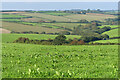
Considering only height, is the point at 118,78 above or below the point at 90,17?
below

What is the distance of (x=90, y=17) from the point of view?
14300cm

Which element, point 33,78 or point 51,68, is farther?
point 51,68

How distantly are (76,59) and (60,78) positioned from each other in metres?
5.06

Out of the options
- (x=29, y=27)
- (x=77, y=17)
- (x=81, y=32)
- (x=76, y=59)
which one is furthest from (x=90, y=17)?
(x=76, y=59)

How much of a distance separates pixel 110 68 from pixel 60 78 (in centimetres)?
341

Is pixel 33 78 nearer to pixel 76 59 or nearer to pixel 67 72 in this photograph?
pixel 67 72

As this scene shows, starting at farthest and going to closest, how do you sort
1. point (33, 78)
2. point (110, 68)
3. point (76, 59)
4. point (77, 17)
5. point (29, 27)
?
point (77, 17), point (29, 27), point (76, 59), point (110, 68), point (33, 78)

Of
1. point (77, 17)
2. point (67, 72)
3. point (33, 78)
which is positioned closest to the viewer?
point (33, 78)

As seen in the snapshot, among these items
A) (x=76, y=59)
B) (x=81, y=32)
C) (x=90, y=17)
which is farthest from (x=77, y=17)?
(x=76, y=59)

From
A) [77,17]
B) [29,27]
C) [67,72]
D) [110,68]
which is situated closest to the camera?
[67,72]

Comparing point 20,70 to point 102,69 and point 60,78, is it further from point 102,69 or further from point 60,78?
point 102,69

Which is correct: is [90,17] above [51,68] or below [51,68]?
above

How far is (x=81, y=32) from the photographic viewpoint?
100 m

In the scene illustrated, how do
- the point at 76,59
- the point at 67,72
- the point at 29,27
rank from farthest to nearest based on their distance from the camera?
the point at 29,27 < the point at 76,59 < the point at 67,72
